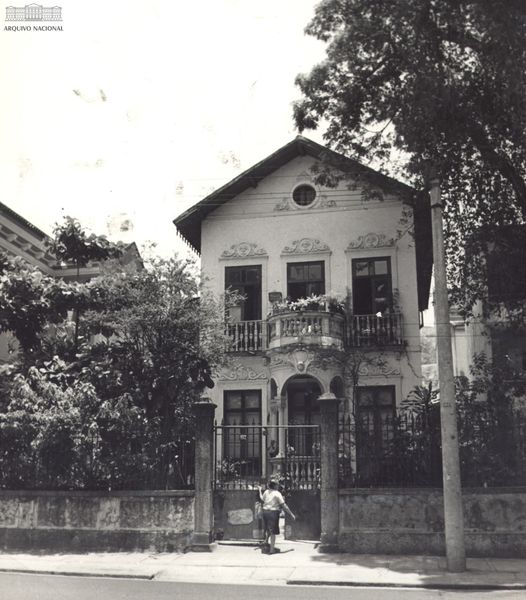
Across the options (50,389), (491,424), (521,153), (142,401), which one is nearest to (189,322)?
(142,401)

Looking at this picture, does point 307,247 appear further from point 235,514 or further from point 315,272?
point 235,514

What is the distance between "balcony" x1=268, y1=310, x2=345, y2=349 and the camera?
2056 centimetres

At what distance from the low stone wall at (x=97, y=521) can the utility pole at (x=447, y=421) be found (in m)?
5.19

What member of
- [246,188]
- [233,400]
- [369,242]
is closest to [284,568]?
[233,400]

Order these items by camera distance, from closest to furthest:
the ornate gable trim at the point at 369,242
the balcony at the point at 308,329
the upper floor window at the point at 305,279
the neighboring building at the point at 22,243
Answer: the balcony at the point at 308,329
the ornate gable trim at the point at 369,242
the neighboring building at the point at 22,243
the upper floor window at the point at 305,279

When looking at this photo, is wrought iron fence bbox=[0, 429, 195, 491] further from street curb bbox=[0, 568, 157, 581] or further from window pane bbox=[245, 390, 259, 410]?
window pane bbox=[245, 390, 259, 410]

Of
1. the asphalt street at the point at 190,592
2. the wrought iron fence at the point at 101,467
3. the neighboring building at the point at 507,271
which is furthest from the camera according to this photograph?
the neighboring building at the point at 507,271

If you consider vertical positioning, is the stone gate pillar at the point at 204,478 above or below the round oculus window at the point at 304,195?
below

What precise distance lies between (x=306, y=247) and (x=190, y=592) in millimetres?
14110

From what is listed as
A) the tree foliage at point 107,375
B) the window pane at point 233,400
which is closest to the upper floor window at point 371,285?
the window pane at point 233,400

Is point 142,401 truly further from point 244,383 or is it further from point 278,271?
point 278,271

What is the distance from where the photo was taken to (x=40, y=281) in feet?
54.3

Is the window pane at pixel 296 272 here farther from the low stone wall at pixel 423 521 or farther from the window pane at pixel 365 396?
the low stone wall at pixel 423 521

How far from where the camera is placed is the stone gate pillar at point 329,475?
1358cm
